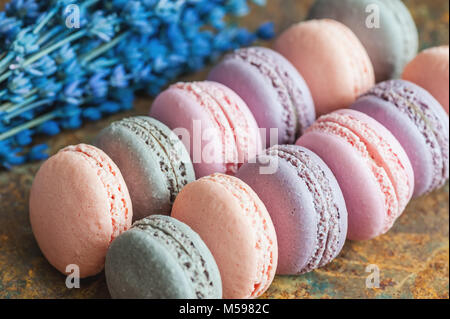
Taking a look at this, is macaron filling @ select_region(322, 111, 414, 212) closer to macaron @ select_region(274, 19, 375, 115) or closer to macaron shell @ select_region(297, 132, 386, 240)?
macaron shell @ select_region(297, 132, 386, 240)

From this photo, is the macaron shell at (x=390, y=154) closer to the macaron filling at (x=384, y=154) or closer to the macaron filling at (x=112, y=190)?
the macaron filling at (x=384, y=154)

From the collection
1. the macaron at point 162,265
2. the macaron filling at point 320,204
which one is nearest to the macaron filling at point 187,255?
the macaron at point 162,265

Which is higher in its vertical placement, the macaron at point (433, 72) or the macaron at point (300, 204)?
the macaron at point (433, 72)

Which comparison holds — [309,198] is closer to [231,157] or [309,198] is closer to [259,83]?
[231,157]

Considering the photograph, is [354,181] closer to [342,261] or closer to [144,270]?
[342,261]

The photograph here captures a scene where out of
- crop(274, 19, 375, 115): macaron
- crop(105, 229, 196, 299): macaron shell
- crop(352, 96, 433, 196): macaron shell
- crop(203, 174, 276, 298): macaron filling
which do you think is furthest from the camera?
crop(274, 19, 375, 115): macaron

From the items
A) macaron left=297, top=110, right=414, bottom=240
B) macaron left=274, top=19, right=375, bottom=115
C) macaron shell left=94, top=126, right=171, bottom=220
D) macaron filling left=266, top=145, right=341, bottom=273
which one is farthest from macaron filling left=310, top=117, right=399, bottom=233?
macaron shell left=94, top=126, right=171, bottom=220

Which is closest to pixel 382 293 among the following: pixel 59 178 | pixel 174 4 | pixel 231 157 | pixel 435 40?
pixel 231 157
